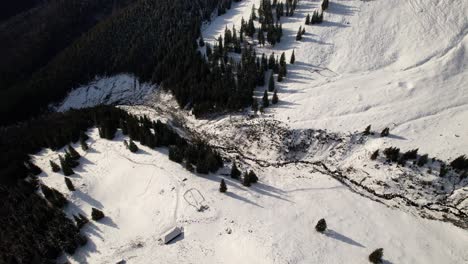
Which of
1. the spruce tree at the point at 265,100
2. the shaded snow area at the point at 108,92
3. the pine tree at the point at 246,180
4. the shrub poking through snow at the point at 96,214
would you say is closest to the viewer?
the shrub poking through snow at the point at 96,214

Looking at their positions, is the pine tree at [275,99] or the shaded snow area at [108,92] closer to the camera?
→ the pine tree at [275,99]

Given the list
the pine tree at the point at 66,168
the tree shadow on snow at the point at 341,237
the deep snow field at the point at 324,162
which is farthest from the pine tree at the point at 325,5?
the pine tree at the point at 66,168

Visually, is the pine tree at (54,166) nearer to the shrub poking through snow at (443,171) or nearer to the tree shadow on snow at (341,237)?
the tree shadow on snow at (341,237)

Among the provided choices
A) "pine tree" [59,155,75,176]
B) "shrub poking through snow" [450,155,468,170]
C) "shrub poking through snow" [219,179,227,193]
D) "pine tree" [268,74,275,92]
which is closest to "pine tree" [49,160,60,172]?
"pine tree" [59,155,75,176]

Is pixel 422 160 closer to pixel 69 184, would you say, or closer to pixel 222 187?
pixel 222 187

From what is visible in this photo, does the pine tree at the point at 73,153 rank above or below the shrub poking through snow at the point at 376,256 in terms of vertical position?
below

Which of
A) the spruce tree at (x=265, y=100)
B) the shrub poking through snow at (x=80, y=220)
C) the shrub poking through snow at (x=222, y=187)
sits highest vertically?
the spruce tree at (x=265, y=100)

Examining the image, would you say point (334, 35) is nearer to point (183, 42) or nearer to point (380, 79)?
point (380, 79)
